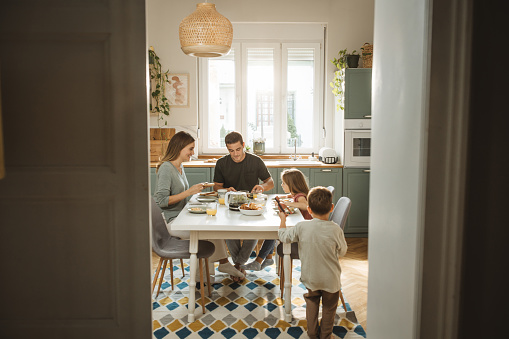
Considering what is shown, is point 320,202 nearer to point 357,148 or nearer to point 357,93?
point 357,148

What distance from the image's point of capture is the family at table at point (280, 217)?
108 inches

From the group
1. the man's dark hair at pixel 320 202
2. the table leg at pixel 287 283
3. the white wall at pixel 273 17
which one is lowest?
the table leg at pixel 287 283

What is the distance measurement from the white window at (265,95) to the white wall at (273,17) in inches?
11.2

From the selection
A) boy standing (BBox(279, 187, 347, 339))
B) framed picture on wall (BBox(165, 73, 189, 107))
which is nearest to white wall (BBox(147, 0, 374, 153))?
framed picture on wall (BBox(165, 73, 189, 107))

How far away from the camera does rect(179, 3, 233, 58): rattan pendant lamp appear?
3.35 m

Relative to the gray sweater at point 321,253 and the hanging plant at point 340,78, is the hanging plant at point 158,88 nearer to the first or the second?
the hanging plant at point 340,78

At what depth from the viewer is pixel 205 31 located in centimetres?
336
